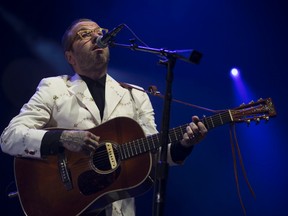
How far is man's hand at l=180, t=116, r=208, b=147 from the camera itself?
204cm

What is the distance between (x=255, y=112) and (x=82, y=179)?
1051 millimetres

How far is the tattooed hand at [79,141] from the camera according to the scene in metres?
2.06

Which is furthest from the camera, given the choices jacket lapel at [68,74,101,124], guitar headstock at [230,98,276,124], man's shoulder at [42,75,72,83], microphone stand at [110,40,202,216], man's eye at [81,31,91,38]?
man's eye at [81,31,91,38]

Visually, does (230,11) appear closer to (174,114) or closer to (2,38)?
(174,114)

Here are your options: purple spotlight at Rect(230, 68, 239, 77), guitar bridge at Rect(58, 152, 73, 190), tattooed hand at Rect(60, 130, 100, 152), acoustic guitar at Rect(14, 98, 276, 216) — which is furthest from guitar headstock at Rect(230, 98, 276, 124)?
purple spotlight at Rect(230, 68, 239, 77)

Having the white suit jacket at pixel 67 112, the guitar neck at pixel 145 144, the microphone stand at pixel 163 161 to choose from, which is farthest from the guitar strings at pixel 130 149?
the microphone stand at pixel 163 161

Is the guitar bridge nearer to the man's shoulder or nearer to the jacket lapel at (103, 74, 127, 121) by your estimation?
the jacket lapel at (103, 74, 127, 121)

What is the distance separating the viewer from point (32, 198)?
2119 mm

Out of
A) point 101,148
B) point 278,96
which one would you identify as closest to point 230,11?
point 278,96

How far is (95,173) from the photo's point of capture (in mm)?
2086

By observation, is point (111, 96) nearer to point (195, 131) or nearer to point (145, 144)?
point (145, 144)

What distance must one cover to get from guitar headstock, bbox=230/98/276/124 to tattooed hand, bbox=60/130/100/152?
0.81 metres

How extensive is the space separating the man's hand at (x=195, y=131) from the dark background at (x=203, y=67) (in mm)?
1783

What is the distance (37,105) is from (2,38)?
166cm
